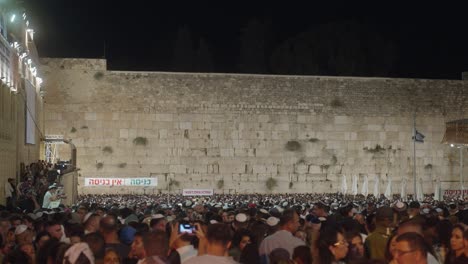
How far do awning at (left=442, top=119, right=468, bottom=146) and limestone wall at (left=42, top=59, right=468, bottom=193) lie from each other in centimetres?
123

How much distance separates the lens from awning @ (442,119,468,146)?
82.4 ft

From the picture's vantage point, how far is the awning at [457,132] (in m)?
25.1

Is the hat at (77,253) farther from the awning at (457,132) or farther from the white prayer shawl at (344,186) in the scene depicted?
the awning at (457,132)

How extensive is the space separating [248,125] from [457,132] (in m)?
7.18

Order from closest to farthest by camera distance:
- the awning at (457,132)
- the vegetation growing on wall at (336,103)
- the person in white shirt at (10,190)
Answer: the person in white shirt at (10,190)
the awning at (457,132)
the vegetation growing on wall at (336,103)

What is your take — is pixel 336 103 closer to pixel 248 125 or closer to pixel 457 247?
pixel 248 125

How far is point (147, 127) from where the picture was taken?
25594mm

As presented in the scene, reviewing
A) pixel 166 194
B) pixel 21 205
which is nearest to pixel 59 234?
pixel 21 205

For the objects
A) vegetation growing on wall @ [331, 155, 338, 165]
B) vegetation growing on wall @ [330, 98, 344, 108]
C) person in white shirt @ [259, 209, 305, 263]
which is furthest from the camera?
vegetation growing on wall @ [330, 98, 344, 108]

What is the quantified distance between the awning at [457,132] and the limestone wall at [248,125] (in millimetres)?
1234

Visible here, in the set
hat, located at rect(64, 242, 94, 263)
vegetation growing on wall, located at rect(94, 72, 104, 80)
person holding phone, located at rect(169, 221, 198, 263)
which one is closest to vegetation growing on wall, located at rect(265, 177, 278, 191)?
vegetation growing on wall, located at rect(94, 72, 104, 80)

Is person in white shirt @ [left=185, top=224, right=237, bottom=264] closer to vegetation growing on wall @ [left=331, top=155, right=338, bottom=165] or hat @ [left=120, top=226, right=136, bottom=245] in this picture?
hat @ [left=120, top=226, right=136, bottom=245]

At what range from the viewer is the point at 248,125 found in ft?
85.8

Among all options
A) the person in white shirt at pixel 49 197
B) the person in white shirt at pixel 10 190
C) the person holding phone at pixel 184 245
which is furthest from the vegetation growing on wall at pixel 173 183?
the person holding phone at pixel 184 245
